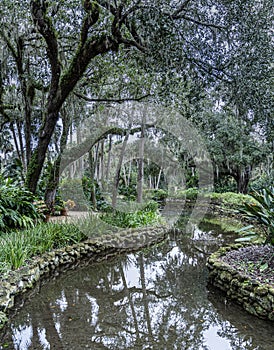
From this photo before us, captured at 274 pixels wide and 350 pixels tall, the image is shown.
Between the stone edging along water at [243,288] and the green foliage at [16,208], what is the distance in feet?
10.6

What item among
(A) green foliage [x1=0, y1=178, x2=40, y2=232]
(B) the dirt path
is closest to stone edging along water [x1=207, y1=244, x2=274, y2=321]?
(B) the dirt path

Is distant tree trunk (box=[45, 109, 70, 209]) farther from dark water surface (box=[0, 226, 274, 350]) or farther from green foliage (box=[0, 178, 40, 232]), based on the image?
dark water surface (box=[0, 226, 274, 350])

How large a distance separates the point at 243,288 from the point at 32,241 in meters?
3.08

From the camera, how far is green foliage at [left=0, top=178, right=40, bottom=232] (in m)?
5.07

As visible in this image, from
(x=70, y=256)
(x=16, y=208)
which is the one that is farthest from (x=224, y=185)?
(x=16, y=208)

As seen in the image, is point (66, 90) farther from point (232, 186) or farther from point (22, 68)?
point (232, 186)

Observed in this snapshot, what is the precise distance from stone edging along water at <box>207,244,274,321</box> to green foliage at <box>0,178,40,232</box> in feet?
10.6

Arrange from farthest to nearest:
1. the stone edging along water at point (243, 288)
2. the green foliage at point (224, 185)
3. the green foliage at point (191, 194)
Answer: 1. the green foliage at point (191, 194)
2. the green foliage at point (224, 185)
3. the stone edging along water at point (243, 288)

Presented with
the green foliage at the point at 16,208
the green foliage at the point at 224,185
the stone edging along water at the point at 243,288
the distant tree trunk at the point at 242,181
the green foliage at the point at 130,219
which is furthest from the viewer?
the green foliage at the point at 224,185

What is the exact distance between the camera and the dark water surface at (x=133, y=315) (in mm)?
2691

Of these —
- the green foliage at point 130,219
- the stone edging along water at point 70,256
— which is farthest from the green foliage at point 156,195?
the stone edging along water at point 70,256

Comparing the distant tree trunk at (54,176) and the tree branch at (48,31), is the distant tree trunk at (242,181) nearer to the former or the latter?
the distant tree trunk at (54,176)

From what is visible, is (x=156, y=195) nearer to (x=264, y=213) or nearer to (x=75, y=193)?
(x=75, y=193)

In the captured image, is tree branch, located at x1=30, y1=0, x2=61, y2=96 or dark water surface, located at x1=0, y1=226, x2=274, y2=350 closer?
dark water surface, located at x1=0, y1=226, x2=274, y2=350
